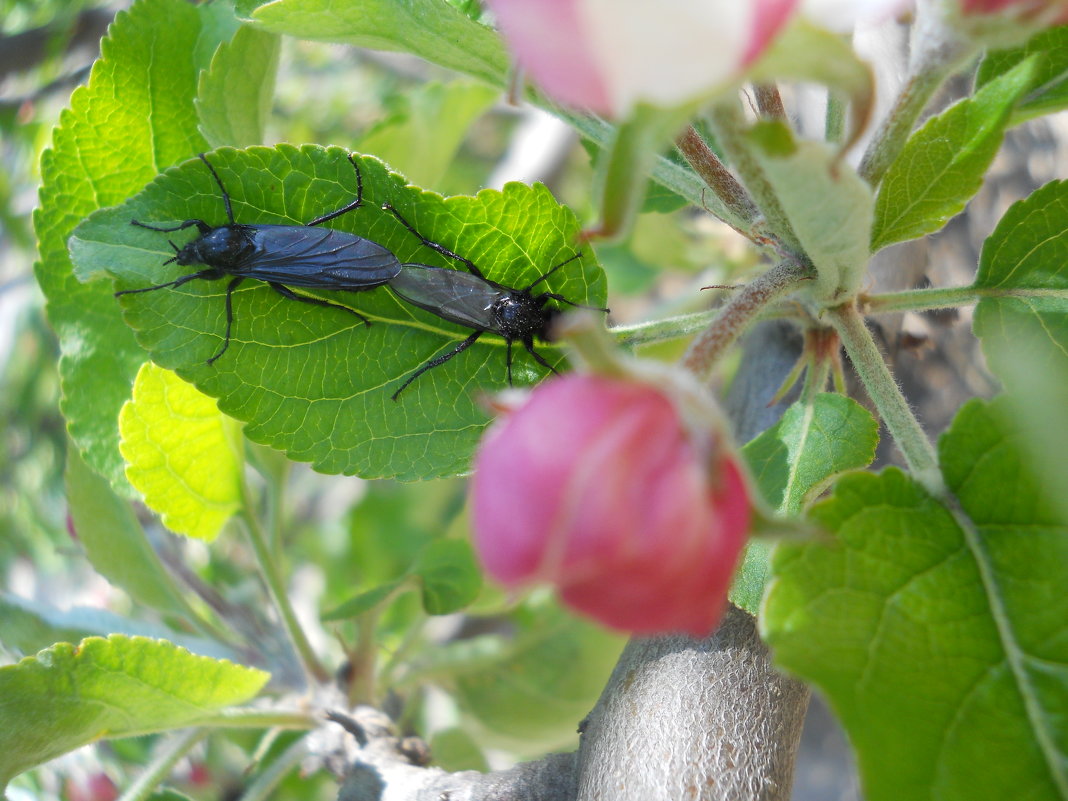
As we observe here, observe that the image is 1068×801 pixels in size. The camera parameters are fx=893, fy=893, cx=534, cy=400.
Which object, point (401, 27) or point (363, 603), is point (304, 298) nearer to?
point (401, 27)

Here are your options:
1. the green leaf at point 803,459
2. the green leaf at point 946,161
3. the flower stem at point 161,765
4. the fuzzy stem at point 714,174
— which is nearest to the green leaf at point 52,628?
the flower stem at point 161,765

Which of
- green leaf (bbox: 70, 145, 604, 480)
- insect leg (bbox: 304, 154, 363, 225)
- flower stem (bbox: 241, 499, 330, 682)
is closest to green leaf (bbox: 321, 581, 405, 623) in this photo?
flower stem (bbox: 241, 499, 330, 682)

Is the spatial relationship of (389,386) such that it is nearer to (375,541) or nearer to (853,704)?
(853,704)

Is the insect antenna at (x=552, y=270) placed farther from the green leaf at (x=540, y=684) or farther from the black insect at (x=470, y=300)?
the green leaf at (x=540, y=684)

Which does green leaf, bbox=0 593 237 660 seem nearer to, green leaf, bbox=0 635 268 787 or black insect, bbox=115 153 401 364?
green leaf, bbox=0 635 268 787

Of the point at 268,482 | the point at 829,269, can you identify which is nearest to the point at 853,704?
the point at 829,269
